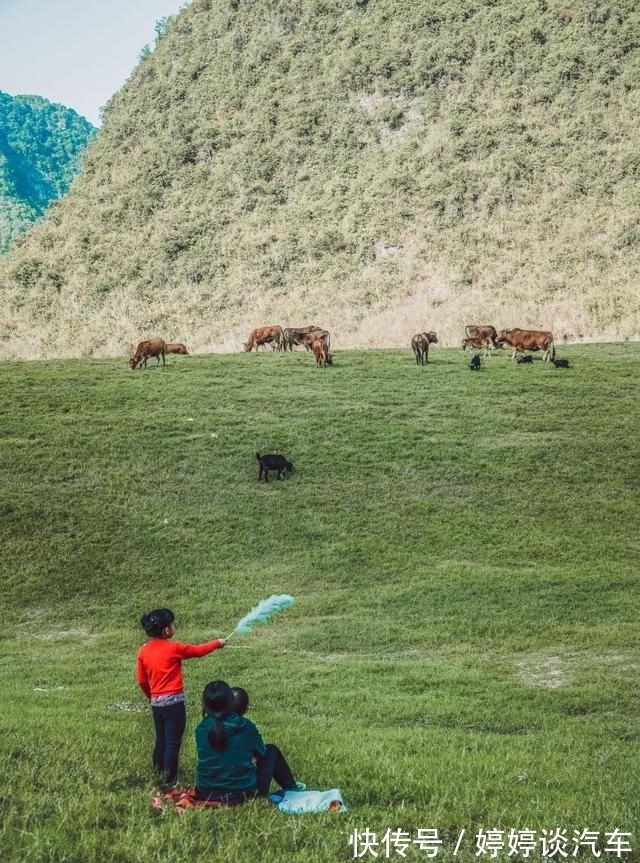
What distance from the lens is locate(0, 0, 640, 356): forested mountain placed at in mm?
72188

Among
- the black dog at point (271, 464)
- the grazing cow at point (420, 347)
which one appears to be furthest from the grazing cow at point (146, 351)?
the black dog at point (271, 464)

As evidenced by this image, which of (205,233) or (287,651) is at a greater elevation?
(205,233)

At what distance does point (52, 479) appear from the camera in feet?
105

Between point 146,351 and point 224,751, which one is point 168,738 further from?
point 146,351

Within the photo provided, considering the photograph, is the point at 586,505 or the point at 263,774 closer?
the point at 263,774

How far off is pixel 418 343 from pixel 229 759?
127 ft

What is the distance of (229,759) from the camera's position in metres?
7.99

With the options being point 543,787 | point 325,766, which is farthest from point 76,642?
point 543,787

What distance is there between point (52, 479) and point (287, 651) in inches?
599

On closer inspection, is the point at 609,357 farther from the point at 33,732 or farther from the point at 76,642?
the point at 33,732

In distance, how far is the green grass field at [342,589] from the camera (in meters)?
7.99

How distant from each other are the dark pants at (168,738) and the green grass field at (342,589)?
0.25 meters

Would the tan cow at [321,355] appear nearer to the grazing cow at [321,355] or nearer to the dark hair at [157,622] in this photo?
the grazing cow at [321,355]

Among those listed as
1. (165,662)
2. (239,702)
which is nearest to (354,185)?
(165,662)
